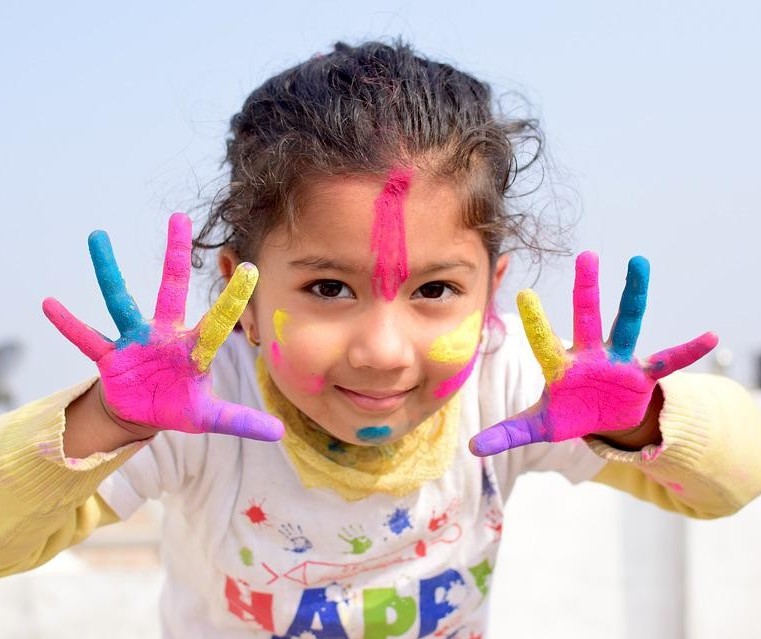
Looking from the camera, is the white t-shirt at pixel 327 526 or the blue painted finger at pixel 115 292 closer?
the blue painted finger at pixel 115 292

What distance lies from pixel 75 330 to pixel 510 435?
48cm

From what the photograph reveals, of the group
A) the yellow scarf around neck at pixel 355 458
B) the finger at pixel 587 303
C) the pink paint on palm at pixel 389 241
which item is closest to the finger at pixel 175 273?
the pink paint on palm at pixel 389 241

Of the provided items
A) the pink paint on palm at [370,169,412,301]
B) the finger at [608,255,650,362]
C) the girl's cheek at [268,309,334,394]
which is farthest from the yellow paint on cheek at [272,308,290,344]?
Answer: the finger at [608,255,650,362]

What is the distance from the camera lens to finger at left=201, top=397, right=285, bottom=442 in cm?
107

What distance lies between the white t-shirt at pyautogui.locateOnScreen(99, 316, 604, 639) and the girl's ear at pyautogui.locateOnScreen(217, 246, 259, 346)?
0.10 m

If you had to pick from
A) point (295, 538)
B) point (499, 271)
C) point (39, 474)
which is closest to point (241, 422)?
point (39, 474)

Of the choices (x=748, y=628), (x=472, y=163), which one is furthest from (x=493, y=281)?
(x=748, y=628)

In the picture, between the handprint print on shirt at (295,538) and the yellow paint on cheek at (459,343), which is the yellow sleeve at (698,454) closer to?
the yellow paint on cheek at (459,343)

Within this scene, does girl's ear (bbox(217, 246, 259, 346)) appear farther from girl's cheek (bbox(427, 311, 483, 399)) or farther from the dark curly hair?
girl's cheek (bbox(427, 311, 483, 399))

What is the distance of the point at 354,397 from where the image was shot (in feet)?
3.93

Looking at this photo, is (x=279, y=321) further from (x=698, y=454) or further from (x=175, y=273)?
(x=698, y=454)

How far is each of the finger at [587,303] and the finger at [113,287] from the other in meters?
0.47

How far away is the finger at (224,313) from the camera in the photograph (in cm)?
103

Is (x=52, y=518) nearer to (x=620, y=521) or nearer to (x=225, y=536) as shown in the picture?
(x=225, y=536)
